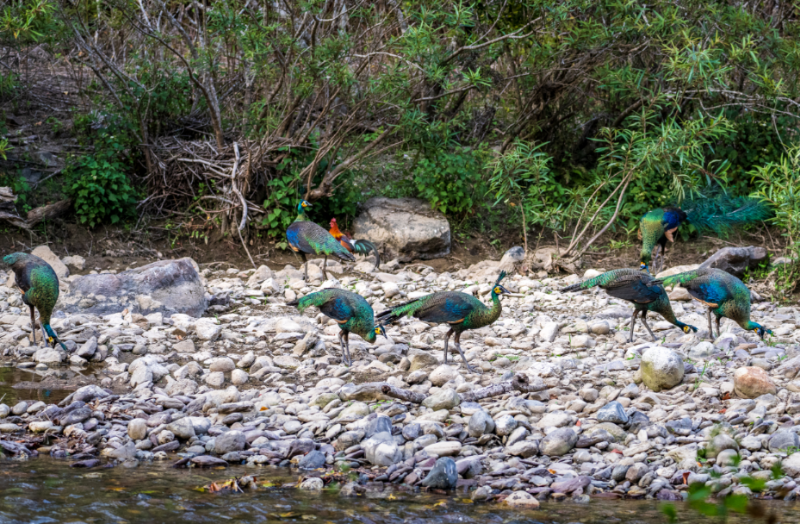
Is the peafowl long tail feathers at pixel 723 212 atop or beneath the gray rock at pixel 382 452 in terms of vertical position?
atop

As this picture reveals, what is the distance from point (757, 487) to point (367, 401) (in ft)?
13.9

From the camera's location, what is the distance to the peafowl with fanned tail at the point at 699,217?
8.76m

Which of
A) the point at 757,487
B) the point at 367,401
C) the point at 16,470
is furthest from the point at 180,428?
the point at 757,487

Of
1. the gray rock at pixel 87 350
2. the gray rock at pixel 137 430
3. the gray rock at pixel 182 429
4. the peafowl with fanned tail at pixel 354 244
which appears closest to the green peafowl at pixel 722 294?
the peafowl with fanned tail at pixel 354 244

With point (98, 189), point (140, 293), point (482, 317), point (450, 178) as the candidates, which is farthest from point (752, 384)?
point (98, 189)

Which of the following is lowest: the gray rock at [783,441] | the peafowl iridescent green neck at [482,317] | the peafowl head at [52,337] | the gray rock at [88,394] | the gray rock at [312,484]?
the peafowl head at [52,337]

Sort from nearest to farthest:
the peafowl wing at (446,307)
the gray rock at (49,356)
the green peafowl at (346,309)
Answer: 1. the peafowl wing at (446,307)
2. the green peafowl at (346,309)
3. the gray rock at (49,356)

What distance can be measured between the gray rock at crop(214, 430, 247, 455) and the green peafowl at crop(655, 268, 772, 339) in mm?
3746

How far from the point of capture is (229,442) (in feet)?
14.3

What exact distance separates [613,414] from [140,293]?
489 cm

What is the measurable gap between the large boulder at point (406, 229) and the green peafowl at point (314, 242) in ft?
3.88

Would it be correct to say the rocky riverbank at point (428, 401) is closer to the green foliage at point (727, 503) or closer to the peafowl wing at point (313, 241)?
the peafowl wing at point (313, 241)

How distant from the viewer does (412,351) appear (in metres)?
6.16

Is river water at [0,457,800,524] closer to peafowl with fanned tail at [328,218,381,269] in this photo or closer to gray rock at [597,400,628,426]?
gray rock at [597,400,628,426]
